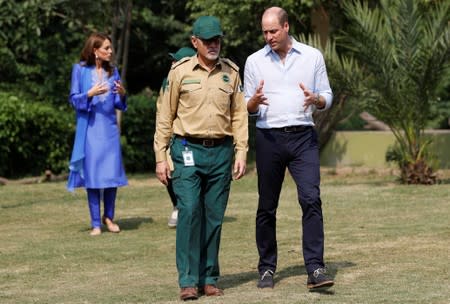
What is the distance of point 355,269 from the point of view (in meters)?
9.34

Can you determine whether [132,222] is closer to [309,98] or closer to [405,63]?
[405,63]

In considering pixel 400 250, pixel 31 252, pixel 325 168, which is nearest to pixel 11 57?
pixel 325 168

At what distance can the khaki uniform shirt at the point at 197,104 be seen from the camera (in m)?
8.16

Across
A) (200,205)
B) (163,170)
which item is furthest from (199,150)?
(200,205)

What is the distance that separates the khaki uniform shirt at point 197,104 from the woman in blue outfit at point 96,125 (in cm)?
375

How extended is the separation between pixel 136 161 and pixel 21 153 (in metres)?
2.51

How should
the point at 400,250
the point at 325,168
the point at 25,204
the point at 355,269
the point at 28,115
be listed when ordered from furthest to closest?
the point at 325,168 < the point at 28,115 < the point at 25,204 < the point at 400,250 < the point at 355,269

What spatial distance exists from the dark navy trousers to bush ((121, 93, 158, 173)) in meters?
13.0

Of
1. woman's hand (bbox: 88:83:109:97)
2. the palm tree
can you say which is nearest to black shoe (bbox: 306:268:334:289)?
woman's hand (bbox: 88:83:109:97)

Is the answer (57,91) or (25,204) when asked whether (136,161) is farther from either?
(25,204)

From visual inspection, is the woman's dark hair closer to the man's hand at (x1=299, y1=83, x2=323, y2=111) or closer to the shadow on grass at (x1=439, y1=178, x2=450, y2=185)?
the man's hand at (x1=299, y1=83, x2=323, y2=111)

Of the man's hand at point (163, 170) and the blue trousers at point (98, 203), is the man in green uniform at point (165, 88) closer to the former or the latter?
the man's hand at point (163, 170)

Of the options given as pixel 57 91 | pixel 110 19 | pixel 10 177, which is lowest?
pixel 10 177

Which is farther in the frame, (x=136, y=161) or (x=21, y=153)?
(x=136, y=161)
